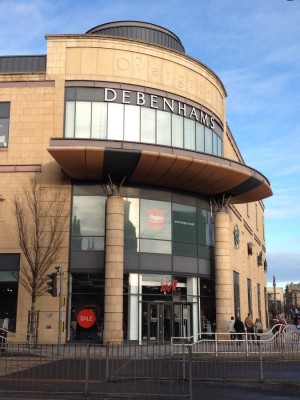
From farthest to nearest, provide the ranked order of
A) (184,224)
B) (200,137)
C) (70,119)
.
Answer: (200,137), (184,224), (70,119)

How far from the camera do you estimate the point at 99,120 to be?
2720 centimetres

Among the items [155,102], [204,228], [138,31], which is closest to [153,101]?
[155,102]

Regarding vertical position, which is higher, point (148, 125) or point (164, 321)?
point (148, 125)

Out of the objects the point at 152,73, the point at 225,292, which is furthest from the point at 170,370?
the point at 152,73

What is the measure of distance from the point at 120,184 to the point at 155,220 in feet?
10.2

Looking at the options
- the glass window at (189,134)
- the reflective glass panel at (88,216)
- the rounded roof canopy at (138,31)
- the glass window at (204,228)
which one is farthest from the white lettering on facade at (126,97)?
the glass window at (204,228)

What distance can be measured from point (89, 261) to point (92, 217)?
2.39 meters

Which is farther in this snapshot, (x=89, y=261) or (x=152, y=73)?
(x=152, y=73)

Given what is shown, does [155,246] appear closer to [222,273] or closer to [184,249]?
[184,249]

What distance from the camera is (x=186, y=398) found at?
10.1m

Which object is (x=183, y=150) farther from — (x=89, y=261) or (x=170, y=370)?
(x=170, y=370)

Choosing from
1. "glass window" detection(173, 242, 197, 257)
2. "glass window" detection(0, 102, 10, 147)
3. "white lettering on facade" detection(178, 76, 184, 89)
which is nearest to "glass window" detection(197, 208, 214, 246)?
"glass window" detection(173, 242, 197, 257)

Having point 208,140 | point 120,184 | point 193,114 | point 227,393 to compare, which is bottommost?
point 227,393

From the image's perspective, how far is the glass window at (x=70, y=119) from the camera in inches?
1057
